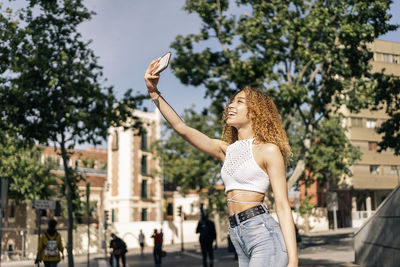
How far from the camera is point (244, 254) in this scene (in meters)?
2.85

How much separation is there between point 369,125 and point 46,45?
48819 millimetres

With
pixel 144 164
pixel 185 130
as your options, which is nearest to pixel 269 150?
pixel 185 130

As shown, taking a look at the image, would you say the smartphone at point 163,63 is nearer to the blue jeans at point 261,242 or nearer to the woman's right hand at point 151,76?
the woman's right hand at point 151,76

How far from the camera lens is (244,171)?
2.85 metres

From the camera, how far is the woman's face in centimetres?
311

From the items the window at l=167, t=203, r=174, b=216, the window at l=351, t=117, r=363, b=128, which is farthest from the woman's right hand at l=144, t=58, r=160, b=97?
the window at l=167, t=203, r=174, b=216

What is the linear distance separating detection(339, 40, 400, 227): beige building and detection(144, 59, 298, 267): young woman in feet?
183

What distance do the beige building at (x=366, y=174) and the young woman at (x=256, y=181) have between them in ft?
183

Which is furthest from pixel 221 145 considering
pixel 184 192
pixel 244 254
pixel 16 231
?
pixel 16 231

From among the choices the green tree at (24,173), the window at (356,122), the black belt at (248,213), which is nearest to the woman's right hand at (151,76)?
the black belt at (248,213)

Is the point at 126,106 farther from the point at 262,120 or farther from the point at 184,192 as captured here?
the point at 184,192

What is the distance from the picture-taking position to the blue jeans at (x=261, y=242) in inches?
106

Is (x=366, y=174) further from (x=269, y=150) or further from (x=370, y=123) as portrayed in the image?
(x=269, y=150)

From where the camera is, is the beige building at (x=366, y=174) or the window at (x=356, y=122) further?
the window at (x=356, y=122)
